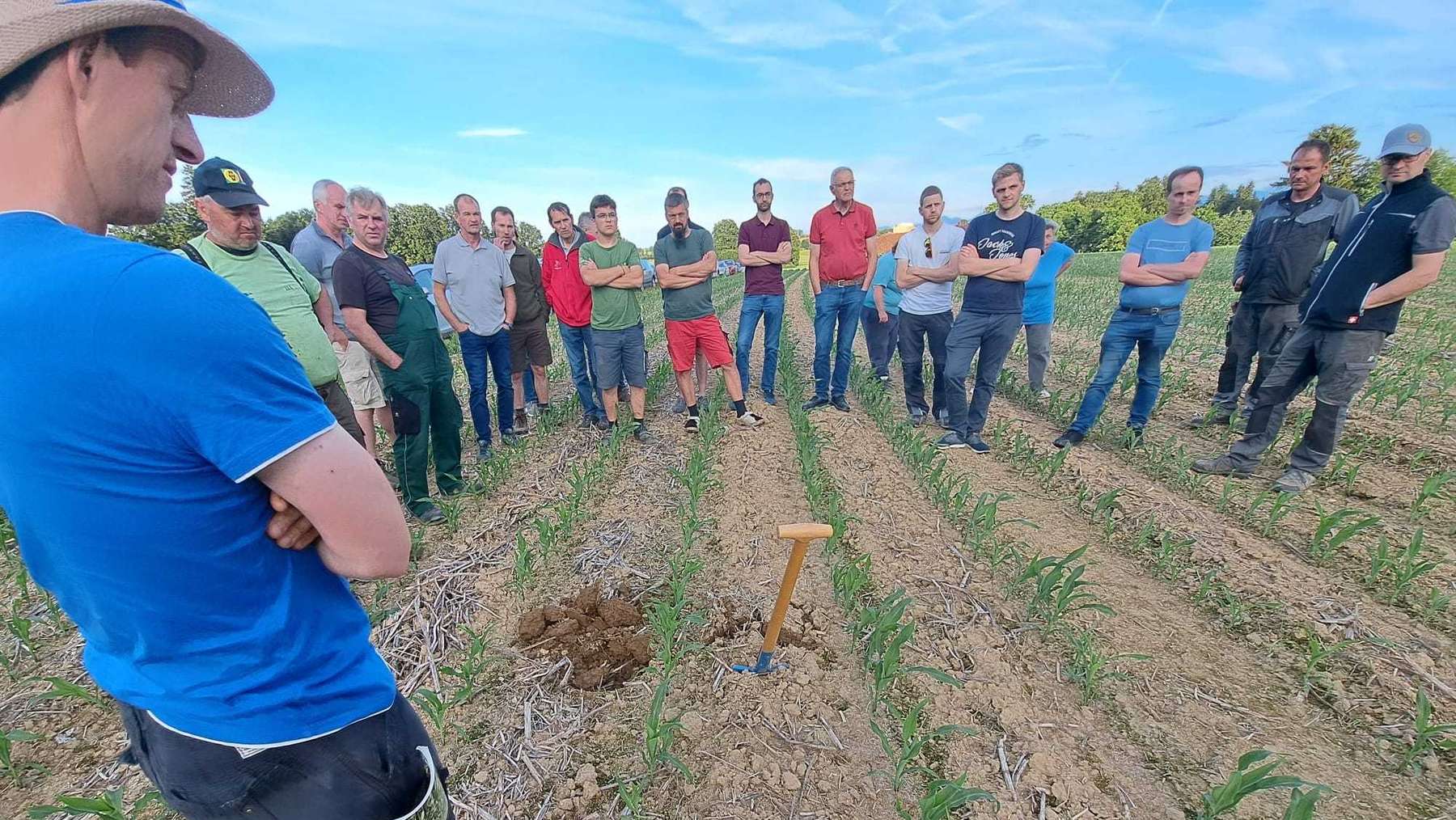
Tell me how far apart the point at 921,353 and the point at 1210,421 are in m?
2.80

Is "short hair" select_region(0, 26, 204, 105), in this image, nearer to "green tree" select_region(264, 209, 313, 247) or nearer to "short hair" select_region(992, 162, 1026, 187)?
"short hair" select_region(992, 162, 1026, 187)

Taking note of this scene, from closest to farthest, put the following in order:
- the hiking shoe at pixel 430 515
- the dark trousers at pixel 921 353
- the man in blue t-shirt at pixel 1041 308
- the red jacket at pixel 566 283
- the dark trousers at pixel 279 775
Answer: the dark trousers at pixel 279 775, the hiking shoe at pixel 430 515, the dark trousers at pixel 921 353, the red jacket at pixel 566 283, the man in blue t-shirt at pixel 1041 308

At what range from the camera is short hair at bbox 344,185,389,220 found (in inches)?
148

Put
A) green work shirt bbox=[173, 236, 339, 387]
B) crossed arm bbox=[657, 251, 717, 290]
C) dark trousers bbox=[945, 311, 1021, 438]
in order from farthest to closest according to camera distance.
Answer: crossed arm bbox=[657, 251, 717, 290] < dark trousers bbox=[945, 311, 1021, 438] < green work shirt bbox=[173, 236, 339, 387]

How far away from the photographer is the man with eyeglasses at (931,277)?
5.58 metres

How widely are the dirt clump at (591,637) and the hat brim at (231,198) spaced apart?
281cm

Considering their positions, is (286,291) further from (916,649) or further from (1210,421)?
(1210,421)

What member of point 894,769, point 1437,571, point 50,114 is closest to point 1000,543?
point 894,769

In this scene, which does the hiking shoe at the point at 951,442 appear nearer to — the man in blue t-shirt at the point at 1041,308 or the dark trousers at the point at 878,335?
the man in blue t-shirt at the point at 1041,308

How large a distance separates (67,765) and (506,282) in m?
4.10

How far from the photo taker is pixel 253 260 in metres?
3.36

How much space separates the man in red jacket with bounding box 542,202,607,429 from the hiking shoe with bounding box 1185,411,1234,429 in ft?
19.3

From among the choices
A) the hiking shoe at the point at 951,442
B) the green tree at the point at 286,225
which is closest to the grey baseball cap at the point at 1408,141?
the hiking shoe at the point at 951,442

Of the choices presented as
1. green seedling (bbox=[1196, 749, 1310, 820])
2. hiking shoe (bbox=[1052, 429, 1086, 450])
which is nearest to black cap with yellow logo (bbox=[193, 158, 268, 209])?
green seedling (bbox=[1196, 749, 1310, 820])
